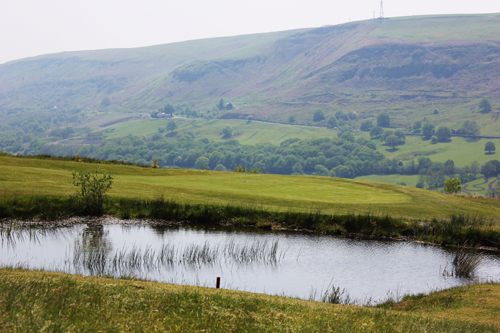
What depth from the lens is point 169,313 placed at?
816cm

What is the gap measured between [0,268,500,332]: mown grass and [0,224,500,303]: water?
3.93 metres

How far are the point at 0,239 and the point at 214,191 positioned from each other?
13235mm

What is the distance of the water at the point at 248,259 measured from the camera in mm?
14695

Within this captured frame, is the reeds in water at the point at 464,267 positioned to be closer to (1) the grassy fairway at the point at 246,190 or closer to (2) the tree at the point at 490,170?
(1) the grassy fairway at the point at 246,190

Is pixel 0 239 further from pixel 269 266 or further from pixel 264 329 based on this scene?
pixel 264 329

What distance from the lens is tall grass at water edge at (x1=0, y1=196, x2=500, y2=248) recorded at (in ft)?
70.9

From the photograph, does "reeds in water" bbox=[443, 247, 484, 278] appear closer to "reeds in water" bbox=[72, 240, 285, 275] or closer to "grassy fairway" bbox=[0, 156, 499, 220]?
"reeds in water" bbox=[72, 240, 285, 275]

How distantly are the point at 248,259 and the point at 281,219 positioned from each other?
6062 millimetres

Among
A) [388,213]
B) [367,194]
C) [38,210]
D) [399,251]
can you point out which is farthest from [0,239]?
[367,194]

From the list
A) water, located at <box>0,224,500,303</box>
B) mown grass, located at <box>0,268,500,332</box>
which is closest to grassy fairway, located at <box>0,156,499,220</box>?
water, located at <box>0,224,500,303</box>

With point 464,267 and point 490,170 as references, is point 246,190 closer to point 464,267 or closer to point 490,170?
point 464,267

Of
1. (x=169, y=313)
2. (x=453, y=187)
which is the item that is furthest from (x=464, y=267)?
(x=453, y=187)

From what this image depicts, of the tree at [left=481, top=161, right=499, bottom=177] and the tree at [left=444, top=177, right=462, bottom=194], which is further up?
the tree at [left=444, top=177, right=462, bottom=194]

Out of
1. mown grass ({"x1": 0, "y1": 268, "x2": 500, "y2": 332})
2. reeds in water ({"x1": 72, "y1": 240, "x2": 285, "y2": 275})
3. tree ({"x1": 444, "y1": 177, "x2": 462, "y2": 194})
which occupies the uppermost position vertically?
mown grass ({"x1": 0, "y1": 268, "x2": 500, "y2": 332})
